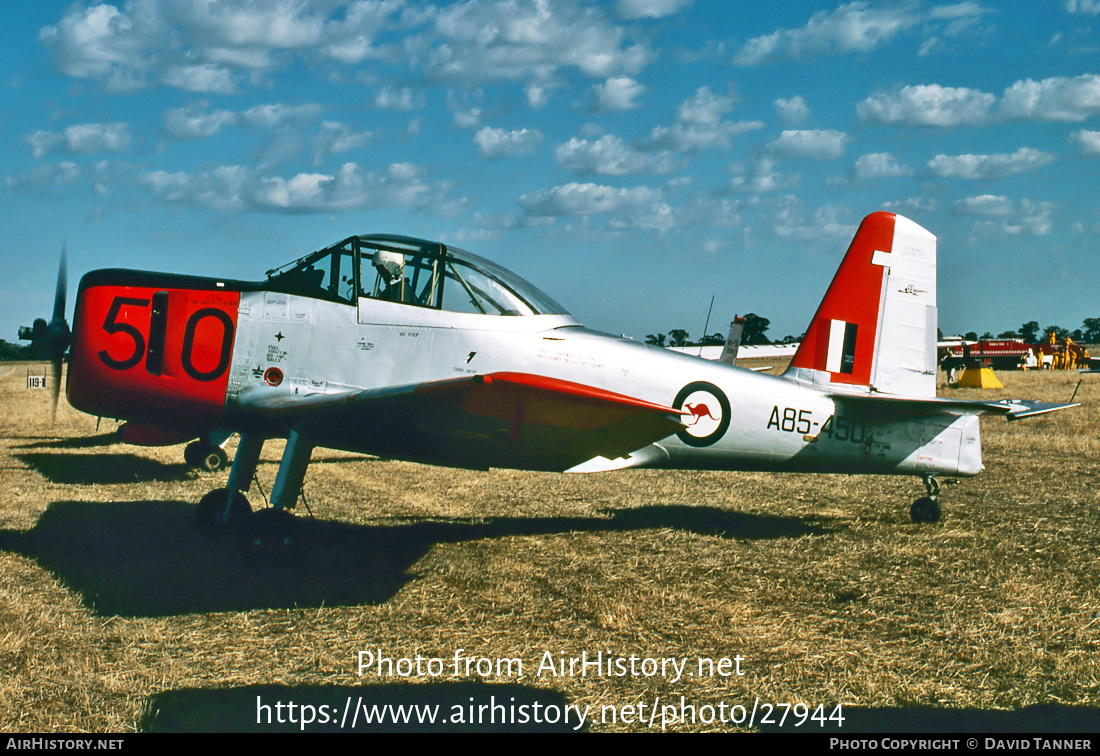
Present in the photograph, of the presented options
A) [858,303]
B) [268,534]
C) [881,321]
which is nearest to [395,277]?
[268,534]

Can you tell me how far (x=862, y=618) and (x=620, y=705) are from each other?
2036 mm

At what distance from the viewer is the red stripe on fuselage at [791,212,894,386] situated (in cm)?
757

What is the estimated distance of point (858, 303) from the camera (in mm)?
7664

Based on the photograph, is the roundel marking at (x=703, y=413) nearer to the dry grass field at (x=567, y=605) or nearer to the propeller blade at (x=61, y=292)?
the dry grass field at (x=567, y=605)

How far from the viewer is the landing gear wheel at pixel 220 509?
22.3 ft

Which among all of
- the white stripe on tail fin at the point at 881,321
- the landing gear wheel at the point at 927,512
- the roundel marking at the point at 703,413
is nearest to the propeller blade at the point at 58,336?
the roundel marking at the point at 703,413

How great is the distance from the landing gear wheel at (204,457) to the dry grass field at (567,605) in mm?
1338

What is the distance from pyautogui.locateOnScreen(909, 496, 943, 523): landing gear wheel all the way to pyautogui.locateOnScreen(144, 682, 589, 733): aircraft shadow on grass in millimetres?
5093

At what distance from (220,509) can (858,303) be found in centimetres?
623

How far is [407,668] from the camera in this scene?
13.8 feet

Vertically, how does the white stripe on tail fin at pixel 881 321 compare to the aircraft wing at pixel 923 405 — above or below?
above

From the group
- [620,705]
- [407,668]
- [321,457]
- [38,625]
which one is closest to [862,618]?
[620,705]

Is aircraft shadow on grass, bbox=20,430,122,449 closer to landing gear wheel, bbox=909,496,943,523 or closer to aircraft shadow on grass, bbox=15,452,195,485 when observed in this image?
aircraft shadow on grass, bbox=15,452,195,485
